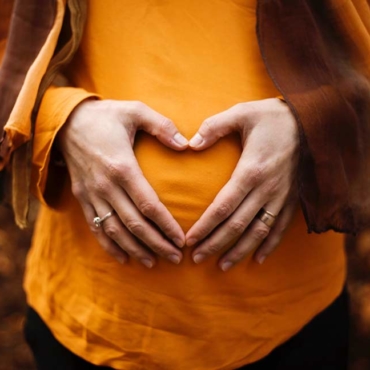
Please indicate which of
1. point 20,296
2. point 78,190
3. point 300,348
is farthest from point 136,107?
point 20,296

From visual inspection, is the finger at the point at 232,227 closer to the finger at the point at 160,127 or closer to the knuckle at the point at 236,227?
the knuckle at the point at 236,227

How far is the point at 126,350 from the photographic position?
102 centimetres

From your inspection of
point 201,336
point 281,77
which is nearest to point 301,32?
point 281,77

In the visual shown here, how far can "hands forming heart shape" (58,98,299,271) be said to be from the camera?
3.07 feet

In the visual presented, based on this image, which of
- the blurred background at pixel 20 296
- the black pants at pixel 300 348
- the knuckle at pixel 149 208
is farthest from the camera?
the blurred background at pixel 20 296

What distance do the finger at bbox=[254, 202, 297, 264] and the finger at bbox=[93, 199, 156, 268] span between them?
6.0 inches

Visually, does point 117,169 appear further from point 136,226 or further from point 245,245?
point 245,245

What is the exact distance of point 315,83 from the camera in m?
1.01

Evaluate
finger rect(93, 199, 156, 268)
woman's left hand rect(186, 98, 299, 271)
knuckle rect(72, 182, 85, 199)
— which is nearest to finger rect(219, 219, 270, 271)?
woman's left hand rect(186, 98, 299, 271)

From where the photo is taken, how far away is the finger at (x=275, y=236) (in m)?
1.00

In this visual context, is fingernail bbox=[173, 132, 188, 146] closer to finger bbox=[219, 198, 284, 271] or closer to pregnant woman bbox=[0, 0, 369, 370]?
pregnant woman bbox=[0, 0, 369, 370]

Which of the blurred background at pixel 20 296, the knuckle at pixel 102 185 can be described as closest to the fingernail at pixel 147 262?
the knuckle at pixel 102 185

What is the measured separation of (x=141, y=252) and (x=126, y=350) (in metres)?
0.16

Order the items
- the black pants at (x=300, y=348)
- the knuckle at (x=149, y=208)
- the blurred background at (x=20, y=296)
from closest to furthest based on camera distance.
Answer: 1. the knuckle at (x=149, y=208)
2. the black pants at (x=300, y=348)
3. the blurred background at (x=20, y=296)
